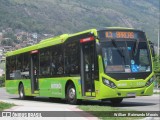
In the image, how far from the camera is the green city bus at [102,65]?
1788cm

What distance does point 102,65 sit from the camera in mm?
17812

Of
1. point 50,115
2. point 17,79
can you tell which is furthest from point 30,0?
point 50,115

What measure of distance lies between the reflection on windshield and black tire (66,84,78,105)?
2364 mm

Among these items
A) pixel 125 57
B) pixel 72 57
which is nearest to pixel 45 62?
pixel 72 57

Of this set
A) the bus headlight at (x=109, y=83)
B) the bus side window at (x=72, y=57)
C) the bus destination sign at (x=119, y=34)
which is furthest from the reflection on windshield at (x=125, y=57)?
the bus side window at (x=72, y=57)

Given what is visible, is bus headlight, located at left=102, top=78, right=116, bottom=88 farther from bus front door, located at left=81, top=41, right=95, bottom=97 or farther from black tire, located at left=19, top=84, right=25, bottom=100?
black tire, located at left=19, top=84, right=25, bottom=100

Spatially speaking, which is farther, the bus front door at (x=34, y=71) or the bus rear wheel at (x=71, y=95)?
the bus front door at (x=34, y=71)

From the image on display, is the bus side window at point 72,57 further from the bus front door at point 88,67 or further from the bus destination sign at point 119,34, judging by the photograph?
the bus destination sign at point 119,34

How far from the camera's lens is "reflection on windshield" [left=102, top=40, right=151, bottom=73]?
59.1 ft

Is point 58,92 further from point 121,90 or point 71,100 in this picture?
point 121,90

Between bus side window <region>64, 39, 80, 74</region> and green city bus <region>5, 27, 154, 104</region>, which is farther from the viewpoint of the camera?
bus side window <region>64, 39, 80, 74</region>

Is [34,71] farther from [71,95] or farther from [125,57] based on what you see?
[125,57]

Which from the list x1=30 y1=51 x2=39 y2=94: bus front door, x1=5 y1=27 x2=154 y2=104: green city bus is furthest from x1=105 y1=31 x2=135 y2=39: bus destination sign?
x1=30 y1=51 x2=39 y2=94: bus front door

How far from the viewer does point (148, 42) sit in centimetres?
1917
